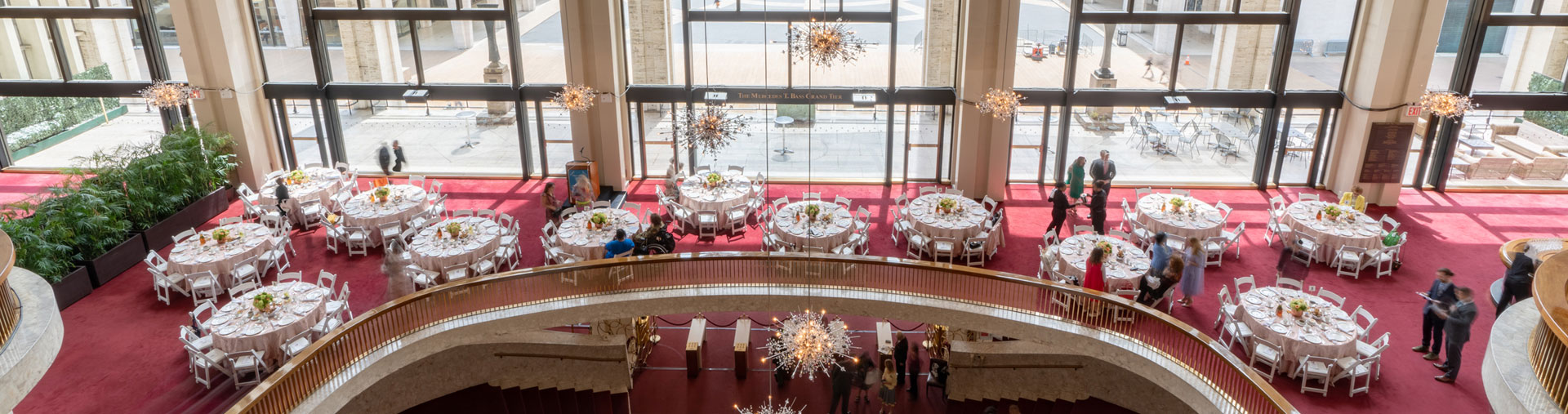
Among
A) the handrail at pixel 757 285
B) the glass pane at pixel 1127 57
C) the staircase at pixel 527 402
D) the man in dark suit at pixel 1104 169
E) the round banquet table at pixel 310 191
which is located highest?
A: the glass pane at pixel 1127 57

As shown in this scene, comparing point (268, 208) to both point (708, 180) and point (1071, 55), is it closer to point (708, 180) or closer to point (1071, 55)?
point (708, 180)

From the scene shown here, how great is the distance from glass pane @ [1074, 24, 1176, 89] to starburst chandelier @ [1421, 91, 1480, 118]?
4.22 metres

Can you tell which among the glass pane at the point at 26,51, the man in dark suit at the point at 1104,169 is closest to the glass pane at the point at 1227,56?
the man in dark suit at the point at 1104,169

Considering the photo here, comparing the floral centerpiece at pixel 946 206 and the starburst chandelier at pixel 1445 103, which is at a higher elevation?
the starburst chandelier at pixel 1445 103

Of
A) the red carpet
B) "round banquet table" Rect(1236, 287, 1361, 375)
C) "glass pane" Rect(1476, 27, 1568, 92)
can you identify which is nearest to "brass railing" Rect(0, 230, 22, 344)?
the red carpet

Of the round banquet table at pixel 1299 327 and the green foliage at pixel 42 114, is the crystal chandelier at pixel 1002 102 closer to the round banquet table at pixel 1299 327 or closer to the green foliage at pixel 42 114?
the round banquet table at pixel 1299 327

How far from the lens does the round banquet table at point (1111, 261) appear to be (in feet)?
44.2

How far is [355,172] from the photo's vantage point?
18641mm

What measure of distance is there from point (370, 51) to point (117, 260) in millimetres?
5919

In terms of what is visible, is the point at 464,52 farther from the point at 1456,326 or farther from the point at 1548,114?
the point at 1548,114

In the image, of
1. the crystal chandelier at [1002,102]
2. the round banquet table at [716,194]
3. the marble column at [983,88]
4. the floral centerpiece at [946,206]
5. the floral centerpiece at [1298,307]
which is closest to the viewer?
the floral centerpiece at [1298,307]

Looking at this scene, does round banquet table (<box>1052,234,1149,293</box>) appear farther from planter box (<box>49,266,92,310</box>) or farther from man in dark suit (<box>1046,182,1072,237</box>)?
planter box (<box>49,266,92,310</box>)

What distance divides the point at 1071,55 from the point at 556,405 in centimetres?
1111

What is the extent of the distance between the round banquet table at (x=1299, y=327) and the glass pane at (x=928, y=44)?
7414 mm
